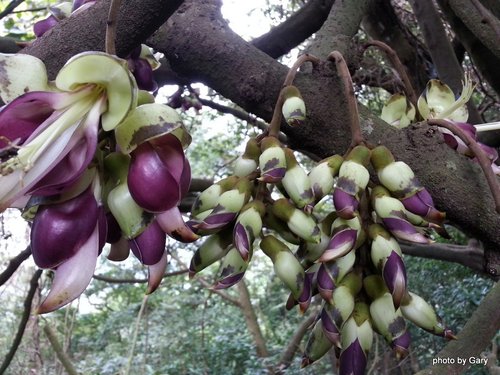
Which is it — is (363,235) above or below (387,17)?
above

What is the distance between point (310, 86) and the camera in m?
0.71

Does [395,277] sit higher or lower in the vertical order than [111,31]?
lower

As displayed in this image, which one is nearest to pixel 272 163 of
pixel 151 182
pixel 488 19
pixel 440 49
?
pixel 151 182

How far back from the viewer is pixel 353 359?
0.51 m

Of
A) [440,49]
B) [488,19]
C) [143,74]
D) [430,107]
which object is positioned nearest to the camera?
[143,74]

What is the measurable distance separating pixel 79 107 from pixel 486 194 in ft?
1.79

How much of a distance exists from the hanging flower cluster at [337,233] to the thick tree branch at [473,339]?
0.17m

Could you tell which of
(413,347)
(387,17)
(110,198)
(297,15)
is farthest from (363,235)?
(413,347)

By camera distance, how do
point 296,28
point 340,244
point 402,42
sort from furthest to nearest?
point 402,42 → point 296,28 → point 340,244

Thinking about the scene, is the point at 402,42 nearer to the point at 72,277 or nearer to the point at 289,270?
the point at 289,270

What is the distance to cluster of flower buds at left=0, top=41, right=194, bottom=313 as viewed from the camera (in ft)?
1.19

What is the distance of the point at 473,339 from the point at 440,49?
114cm

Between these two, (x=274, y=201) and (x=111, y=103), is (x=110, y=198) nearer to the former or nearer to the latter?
(x=111, y=103)

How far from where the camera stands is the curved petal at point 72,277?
37 centimetres
